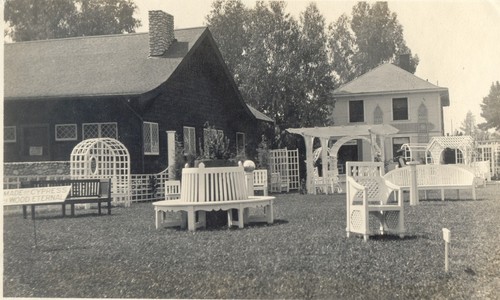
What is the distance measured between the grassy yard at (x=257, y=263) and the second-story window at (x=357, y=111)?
21.0 meters

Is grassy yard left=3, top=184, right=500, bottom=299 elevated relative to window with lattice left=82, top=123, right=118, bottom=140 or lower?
lower

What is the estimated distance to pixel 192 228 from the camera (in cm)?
870

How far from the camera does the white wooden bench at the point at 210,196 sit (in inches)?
342

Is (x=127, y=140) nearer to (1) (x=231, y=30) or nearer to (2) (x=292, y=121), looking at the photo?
(1) (x=231, y=30)

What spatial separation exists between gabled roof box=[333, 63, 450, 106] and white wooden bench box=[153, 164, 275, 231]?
21.0 meters

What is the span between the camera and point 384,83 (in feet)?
95.2

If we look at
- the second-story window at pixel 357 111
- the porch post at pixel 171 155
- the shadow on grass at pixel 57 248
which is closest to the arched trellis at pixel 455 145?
the second-story window at pixel 357 111

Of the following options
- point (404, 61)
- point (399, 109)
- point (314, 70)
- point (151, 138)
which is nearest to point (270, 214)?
point (151, 138)

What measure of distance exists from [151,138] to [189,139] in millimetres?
2315

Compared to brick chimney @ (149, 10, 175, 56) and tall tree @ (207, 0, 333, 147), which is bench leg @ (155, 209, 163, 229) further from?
tall tree @ (207, 0, 333, 147)

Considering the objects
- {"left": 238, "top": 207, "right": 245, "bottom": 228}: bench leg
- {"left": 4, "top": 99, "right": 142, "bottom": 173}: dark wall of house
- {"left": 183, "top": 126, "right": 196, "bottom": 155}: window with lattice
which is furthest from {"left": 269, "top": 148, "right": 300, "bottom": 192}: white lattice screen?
{"left": 238, "top": 207, "right": 245, "bottom": 228}: bench leg

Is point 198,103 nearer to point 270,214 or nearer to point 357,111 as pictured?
point 270,214

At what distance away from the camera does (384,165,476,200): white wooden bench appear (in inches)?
508

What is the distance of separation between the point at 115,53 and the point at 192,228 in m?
9.01
